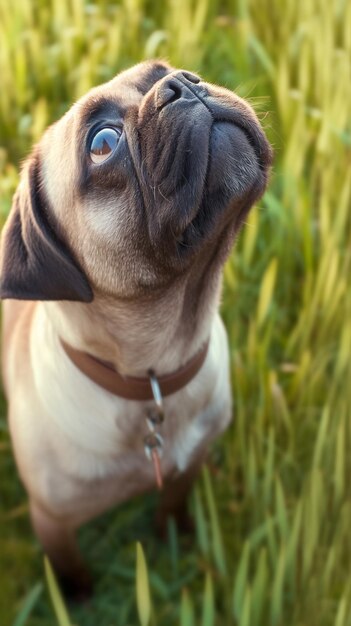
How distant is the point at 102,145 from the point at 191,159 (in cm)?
17

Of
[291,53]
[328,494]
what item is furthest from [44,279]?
[291,53]

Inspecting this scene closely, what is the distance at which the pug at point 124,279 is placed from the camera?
54.9 inches

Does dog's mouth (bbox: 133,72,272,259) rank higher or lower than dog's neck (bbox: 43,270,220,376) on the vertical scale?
higher

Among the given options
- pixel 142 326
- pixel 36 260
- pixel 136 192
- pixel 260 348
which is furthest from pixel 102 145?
pixel 260 348

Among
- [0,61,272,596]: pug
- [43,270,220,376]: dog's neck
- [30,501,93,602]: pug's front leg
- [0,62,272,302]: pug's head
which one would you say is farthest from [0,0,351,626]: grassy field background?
[0,62,272,302]: pug's head

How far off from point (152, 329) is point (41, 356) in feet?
0.91

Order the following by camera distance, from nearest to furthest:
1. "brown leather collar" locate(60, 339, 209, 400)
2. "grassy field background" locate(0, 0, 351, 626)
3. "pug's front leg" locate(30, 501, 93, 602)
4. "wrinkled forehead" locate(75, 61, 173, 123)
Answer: "wrinkled forehead" locate(75, 61, 173, 123) < "brown leather collar" locate(60, 339, 209, 400) < "grassy field background" locate(0, 0, 351, 626) < "pug's front leg" locate(30, 501, 93, 602)

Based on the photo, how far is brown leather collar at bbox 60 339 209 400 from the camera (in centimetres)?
159

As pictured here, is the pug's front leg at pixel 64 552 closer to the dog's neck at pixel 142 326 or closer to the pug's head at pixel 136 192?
the dog's neck at pixel 142 326

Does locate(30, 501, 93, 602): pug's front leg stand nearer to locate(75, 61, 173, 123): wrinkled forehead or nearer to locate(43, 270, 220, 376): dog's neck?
locate(43, 270, 220, 376): dog's neck

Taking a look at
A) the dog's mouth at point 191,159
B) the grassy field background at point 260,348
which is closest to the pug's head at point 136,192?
the dog's mouth at point 191,159

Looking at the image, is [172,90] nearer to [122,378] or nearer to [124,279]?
[124,279]

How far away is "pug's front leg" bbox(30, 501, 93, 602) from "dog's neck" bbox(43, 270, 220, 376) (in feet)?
1.54

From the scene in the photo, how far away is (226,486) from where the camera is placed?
207 centimetres
